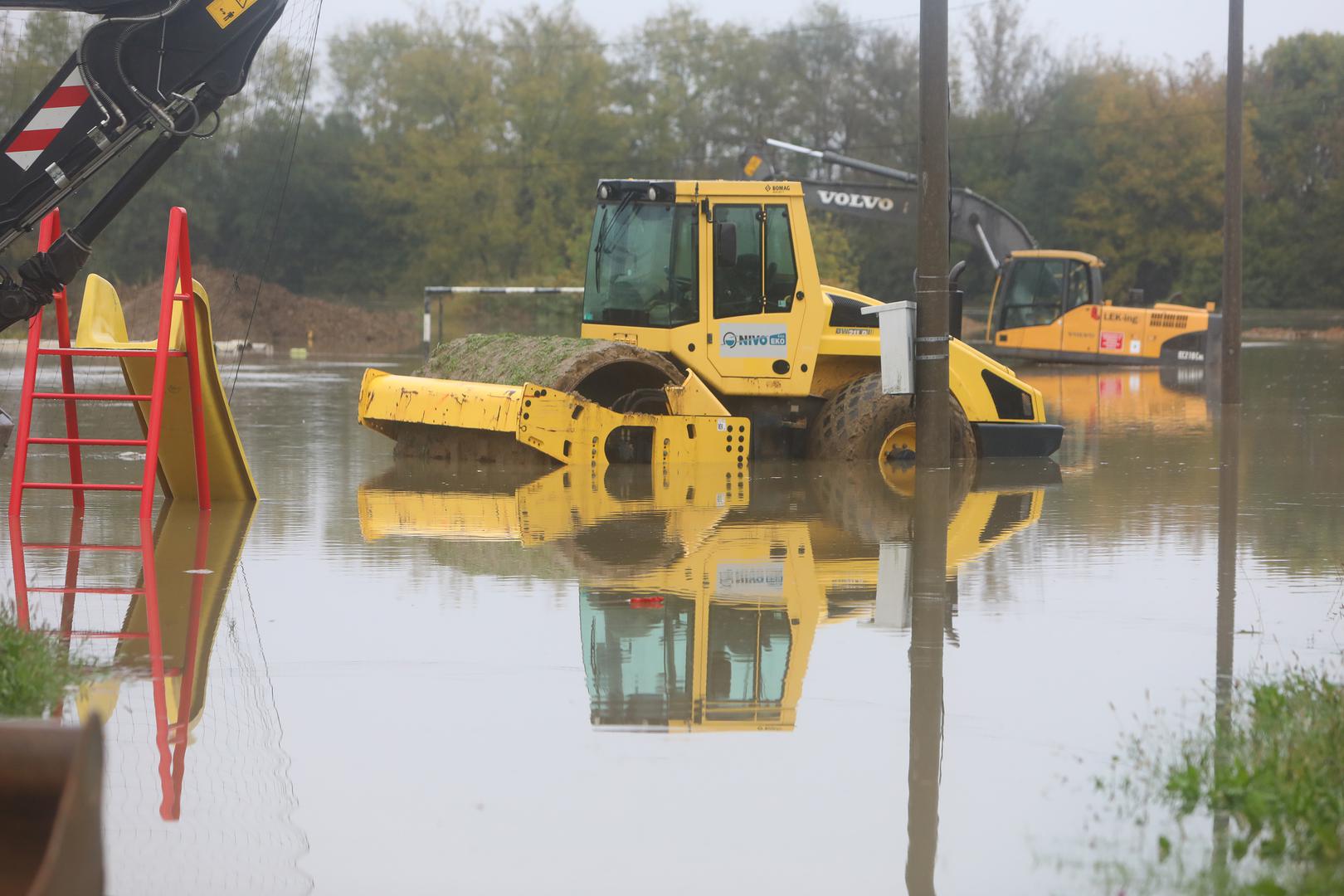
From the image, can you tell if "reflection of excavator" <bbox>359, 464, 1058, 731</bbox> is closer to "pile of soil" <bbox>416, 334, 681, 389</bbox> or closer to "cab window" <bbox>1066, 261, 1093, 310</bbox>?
"pile of soil" <bbox>416, 334, 681, 389</bbox>

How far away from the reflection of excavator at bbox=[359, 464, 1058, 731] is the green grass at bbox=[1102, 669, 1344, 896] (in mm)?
1499

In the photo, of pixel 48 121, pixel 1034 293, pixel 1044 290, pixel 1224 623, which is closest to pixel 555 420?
pixel 48 121

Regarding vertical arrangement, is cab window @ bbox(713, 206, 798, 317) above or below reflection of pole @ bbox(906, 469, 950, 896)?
above

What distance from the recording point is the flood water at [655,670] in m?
4.72

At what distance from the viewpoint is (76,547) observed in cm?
971

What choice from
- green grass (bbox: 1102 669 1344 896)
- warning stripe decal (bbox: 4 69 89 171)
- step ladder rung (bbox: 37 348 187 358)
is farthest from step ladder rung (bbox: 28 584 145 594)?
green grass (bbox: 1102 669 1344 896)

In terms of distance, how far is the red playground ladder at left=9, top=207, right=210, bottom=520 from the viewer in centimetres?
995

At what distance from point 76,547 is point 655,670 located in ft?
14.6

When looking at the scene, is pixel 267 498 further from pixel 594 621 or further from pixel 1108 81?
pixel 1108 81

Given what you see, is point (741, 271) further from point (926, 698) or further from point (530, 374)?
point (926, 698)

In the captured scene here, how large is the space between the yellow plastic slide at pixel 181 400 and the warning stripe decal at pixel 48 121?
1.12 meters

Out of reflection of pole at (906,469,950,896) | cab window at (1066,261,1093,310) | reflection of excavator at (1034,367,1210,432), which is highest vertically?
cab window at (1066,261,1093,310)

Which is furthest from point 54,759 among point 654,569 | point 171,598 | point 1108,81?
point 1108,81

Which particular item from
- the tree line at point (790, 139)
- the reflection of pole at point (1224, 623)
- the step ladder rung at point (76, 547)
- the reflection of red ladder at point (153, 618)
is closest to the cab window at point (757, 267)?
the reflection of pole at point (1224, 623)
